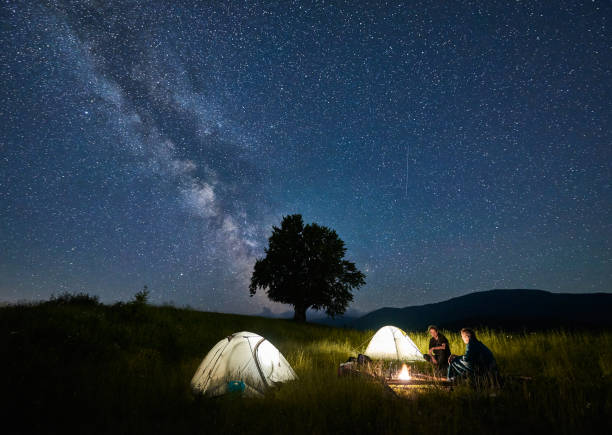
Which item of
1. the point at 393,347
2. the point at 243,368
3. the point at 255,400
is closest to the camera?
the point at 255,400

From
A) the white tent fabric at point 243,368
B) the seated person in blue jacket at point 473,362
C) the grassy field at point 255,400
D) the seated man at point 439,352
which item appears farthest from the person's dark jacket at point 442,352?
the white tent fabric at point 243,368

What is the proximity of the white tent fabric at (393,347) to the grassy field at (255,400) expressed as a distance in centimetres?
383

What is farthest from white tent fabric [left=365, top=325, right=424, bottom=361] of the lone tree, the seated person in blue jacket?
the lone tree

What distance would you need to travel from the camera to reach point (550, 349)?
432 inches

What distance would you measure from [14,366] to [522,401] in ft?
40.7

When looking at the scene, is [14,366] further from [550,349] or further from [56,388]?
[550,349]

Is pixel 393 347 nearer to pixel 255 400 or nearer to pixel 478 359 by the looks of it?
pixel 478 359

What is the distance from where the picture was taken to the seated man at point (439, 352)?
35.7ft

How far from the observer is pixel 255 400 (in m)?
7.10

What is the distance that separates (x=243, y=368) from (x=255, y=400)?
50.6 inches

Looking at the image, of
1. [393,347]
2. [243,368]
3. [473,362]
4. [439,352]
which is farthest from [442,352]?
[243,368]

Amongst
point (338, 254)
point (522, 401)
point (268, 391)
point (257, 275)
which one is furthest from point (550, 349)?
point (257, 275)

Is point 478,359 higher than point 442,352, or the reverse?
point 478,359

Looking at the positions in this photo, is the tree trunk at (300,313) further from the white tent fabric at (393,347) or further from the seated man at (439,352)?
the seated man at (439,352)
